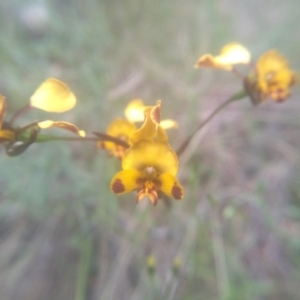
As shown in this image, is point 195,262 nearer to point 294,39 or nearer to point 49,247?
point 49,247

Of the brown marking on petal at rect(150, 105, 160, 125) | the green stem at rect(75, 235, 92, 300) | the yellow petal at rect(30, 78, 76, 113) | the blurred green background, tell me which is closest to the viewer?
the brown marking on petal at rect(150, 105, 160, 125)

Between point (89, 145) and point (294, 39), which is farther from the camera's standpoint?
point (294, 39)

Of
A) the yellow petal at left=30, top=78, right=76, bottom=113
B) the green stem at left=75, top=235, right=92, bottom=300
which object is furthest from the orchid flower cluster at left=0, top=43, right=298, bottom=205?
the green stem at left=75, top=235, right=92, bottom=300

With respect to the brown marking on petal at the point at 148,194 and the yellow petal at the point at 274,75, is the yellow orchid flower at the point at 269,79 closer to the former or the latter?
the yellow petal at the point at 274,75

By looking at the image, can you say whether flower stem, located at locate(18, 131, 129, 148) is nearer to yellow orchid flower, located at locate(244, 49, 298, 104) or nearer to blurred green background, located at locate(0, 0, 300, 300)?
yellow orchid flower, located at locate(244, 49, 298, 104)

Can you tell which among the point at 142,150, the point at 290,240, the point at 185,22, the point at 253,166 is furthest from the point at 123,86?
the point at 142,150

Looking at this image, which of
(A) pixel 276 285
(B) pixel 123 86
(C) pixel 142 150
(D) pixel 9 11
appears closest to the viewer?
(C) pixel 142 150

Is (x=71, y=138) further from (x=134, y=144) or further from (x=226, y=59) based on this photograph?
(x=226, y=59)
